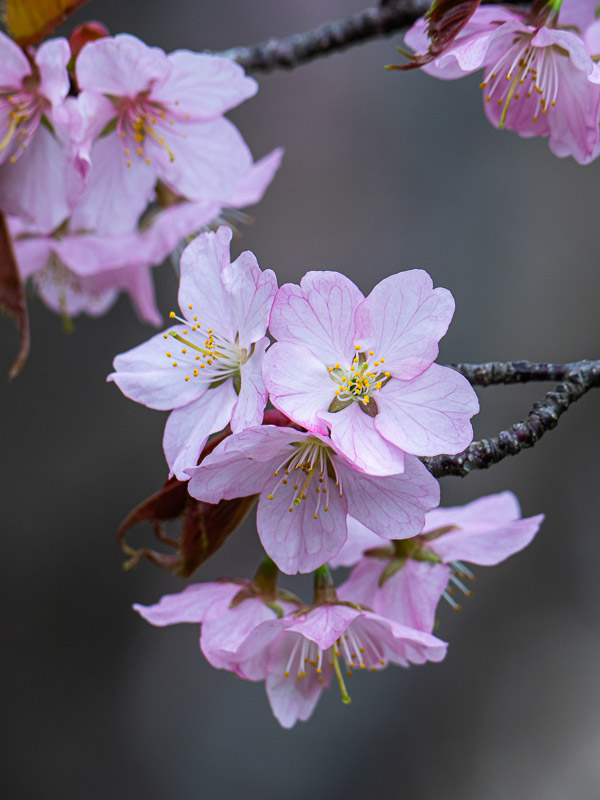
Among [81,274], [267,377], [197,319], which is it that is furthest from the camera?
[81,274]

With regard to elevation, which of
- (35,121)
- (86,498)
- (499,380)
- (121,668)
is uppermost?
(35,121)

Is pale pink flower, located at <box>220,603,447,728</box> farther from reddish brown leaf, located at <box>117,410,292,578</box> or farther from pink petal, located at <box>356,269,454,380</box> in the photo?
pink petal, located at <box>356,269,454,380</box>

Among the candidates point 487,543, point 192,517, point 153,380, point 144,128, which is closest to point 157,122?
point 144,128

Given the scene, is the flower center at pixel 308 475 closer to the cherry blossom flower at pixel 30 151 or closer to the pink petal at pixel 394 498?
the pink petal at pixel 394 498

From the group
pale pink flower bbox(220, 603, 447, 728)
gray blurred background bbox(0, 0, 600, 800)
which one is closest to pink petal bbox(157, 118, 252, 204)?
pale pink flower bbox(220, 603, 447, 728)

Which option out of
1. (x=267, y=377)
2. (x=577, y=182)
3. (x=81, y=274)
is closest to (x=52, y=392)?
(x=81, y=274)

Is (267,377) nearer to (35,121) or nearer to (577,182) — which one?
(35,121)

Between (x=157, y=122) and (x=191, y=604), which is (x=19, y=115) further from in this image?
(x=191, y=604)

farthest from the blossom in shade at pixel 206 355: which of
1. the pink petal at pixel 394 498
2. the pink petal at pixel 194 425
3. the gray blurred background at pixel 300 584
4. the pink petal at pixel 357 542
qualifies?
the gray blurred background at pixel 300 584
